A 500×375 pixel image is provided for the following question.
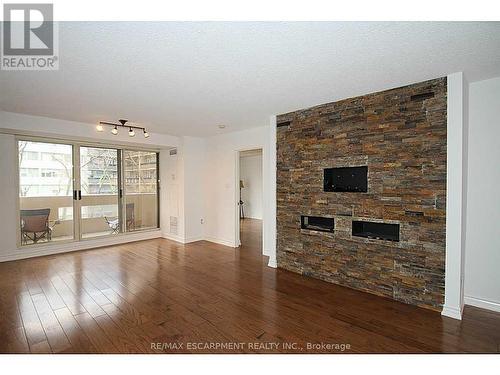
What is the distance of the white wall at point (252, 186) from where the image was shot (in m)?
10.1

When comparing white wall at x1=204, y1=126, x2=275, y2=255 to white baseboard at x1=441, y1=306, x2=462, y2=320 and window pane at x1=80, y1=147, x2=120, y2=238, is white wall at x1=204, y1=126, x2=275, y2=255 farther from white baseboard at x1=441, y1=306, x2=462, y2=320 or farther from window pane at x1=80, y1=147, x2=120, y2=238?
white baseboard at x1=441, y1=306, x2=462, y2=320

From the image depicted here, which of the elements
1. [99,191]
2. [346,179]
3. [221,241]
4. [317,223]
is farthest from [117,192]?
[346,179]

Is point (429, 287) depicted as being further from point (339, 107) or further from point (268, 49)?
point (268, 49)

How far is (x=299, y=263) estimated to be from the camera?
161 inches

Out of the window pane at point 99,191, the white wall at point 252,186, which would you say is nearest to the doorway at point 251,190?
the white wall at point 252,186

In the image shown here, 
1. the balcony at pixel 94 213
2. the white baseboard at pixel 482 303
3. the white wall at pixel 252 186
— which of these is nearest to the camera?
the white baseboard at pixel 482 303

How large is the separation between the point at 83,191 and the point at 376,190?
5.80m

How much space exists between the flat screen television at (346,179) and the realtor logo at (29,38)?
3366 mm

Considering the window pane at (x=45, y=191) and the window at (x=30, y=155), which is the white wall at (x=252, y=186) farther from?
the window at (x=30, y=155)

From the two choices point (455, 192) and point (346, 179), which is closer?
point (455, 192)

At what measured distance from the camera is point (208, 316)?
2719 mm

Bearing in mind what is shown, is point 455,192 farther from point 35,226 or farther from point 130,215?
point 35,226
